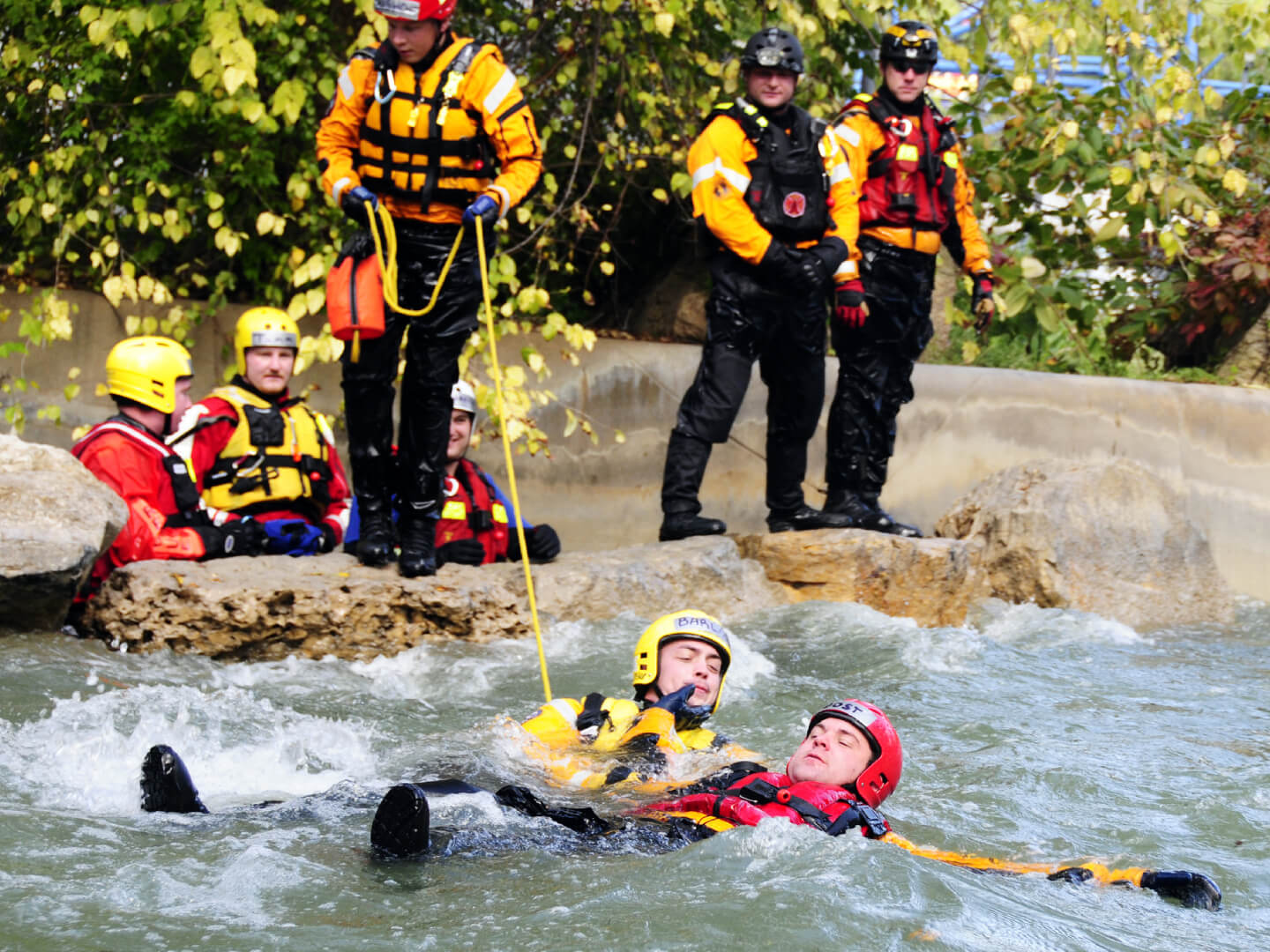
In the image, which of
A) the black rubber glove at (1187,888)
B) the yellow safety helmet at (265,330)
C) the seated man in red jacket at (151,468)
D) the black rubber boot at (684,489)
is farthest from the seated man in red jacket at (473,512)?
the black rubber glove at (1187,888)

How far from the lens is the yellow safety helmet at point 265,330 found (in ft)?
21.8

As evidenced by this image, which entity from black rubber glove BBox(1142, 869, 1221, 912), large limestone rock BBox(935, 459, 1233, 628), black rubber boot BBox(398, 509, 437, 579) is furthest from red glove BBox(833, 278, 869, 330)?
black rubber glove BBox(1142, 869, 1221, 912)

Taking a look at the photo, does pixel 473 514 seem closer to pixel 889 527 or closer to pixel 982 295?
pixel 889 527

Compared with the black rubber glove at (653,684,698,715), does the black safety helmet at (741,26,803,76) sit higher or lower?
higher

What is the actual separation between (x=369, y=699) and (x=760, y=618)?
2103mm

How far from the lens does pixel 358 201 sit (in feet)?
18.8

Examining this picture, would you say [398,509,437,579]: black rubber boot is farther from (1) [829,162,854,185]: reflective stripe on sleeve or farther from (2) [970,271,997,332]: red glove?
(2) [970,271,997,332]: red glove

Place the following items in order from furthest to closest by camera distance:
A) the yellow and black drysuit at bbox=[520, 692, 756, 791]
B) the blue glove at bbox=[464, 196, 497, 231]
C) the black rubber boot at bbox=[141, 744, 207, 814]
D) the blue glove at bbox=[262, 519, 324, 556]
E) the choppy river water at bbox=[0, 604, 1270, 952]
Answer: the blue glove at bbox=[262, 519, 324, 556] < the blue glove at bbox=[464, 196, 497, 231] < the yellow and black drysuit at bbox=[520, 692, 756, 791] < the black rubber boot at bbox=[141, 744, 207, 814] < the choppy river water at bbox=[0, 604, 1270, 952]

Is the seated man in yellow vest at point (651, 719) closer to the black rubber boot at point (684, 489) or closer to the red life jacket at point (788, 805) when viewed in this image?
the red life jacket at point (788, 805)

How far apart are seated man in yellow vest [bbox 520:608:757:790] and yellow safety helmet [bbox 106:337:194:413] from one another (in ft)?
8.13

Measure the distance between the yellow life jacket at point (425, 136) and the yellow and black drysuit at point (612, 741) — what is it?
2254 mm

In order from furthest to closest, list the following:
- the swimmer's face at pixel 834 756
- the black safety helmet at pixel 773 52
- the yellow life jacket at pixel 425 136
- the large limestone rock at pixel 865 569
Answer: the large limestone rock at pixel 865 569 < the black safety helmet at pixel 773 52 < the yellow life jacket at pixel 425 136 < the swimmer's face at pixel 834 756

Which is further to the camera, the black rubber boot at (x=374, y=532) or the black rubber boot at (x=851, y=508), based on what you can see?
the black rubber boot at (x=851, y=508)

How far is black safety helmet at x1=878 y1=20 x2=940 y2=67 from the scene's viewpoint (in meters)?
7.02
